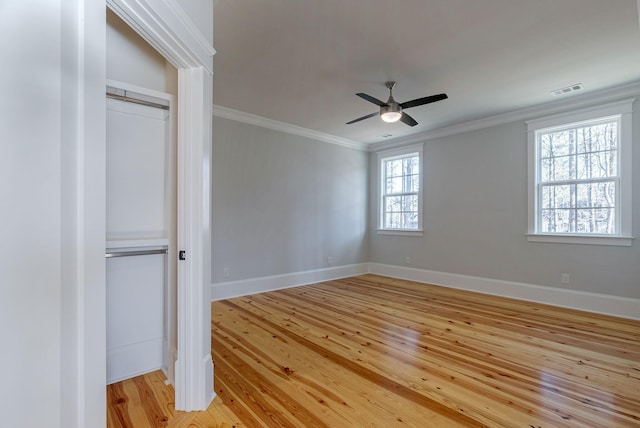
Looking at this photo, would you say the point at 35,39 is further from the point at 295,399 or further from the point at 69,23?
the point at 295,399

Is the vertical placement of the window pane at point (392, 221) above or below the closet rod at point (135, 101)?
below

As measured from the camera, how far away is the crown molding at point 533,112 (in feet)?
11.7

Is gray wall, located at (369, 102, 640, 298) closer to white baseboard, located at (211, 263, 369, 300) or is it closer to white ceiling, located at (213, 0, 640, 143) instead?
white ceiling, located at (213, 0, 640, 143)

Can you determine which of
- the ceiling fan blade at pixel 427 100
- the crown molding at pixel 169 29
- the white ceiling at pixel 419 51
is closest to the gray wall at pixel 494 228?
the white ceiling at pixel 419 51

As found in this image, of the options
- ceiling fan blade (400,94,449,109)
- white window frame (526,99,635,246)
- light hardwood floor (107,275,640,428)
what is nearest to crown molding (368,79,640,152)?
white window frame (526,99,635,246)

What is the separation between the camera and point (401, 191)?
19.3 feet

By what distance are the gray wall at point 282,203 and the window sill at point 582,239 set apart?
3.00 m

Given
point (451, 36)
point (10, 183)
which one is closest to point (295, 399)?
Result: point (10, 183)

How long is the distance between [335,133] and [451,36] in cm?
301

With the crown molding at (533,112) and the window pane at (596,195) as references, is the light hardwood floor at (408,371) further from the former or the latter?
the crown molding at (533,112)

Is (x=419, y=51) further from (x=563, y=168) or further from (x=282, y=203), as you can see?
(x=282, y=203)

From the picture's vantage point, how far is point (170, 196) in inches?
81.7

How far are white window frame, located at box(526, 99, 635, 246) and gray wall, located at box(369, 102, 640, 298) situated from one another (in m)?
0.06

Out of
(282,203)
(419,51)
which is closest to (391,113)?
(419,51)
